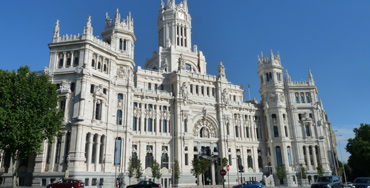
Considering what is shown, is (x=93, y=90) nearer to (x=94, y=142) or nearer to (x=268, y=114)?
(x=94, y=142)

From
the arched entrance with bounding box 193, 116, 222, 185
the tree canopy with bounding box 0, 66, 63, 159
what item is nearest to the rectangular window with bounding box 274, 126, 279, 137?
the arched entrance with bounding box 193, 116, 222, 185

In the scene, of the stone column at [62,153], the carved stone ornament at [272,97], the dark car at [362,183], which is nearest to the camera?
the dark car at [362,183]

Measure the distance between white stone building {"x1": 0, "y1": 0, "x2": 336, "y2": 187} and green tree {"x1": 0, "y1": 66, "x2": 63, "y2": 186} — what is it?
527cm

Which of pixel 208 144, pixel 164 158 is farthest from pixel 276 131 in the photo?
pixel 164 158

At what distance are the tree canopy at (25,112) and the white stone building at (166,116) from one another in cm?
530

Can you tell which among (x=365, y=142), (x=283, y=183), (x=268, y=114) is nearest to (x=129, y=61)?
(x=268, y=114)

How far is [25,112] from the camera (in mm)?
35156

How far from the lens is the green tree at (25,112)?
112 ft

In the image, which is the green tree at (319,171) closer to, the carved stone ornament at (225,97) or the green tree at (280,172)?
the green tree at (280,172)

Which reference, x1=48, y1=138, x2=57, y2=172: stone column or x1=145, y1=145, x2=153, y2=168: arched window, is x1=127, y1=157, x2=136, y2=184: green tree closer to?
x1=145, y1=145, x2=153, y2=168: arched window

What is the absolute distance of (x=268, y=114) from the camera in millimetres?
70438

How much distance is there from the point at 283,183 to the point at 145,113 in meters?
36.7

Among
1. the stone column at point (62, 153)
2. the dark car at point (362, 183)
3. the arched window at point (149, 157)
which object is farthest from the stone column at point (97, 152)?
the dark car at point (362, 183)

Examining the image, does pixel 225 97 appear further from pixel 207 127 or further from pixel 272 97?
pixel 272 97
